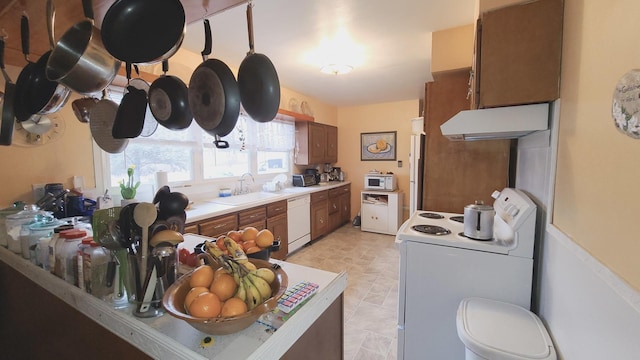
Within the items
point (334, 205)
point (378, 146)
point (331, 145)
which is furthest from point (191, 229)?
point (378, 146)

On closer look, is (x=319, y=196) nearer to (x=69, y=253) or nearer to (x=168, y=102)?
(x=168, y=102)

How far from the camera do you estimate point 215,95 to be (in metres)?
1.04

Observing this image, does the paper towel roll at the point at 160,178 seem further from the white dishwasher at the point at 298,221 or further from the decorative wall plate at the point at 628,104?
the decorative wall plate at the point at 628,104

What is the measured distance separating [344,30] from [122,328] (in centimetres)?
237

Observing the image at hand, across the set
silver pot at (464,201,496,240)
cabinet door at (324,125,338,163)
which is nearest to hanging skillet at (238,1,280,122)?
silver pot at (464,201,496,240)

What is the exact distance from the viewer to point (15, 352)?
1.38 metres

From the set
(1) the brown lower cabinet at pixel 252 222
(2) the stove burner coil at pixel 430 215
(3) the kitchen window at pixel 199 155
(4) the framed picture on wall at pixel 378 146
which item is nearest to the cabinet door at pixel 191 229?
(1) the brown lower cabinet at pixel 252 222

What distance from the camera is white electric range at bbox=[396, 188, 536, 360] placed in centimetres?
135

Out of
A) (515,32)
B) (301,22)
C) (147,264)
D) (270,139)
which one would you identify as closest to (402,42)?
(301,22)

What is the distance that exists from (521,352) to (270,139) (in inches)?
136

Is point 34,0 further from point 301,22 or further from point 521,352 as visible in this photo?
point 521,352

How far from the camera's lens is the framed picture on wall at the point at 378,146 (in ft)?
16.2

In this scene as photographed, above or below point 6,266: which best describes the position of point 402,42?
above

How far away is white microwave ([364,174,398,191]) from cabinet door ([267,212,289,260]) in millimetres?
1939
